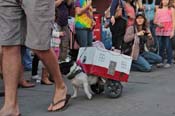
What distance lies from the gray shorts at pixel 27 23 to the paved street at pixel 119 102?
2.85 ft

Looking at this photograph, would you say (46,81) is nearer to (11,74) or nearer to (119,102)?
(119,102)

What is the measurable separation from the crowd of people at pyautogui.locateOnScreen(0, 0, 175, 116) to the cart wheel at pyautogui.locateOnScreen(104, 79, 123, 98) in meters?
0.75

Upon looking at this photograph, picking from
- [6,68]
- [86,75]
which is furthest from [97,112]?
[6,68]

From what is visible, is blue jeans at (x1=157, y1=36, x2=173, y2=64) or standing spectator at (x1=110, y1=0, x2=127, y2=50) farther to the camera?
blue jeans at (x1=157, y1=36, x2=173, y2=64)

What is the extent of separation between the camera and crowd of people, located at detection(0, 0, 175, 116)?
190 inches

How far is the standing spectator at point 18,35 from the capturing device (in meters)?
4.78

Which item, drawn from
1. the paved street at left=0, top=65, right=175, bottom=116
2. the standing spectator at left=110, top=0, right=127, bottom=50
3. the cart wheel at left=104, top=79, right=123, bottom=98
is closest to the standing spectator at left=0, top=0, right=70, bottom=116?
the paved street at left=0, top=65, right=175, bottom=116

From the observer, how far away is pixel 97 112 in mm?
5211

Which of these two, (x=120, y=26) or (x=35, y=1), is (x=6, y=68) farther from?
(x=120, y=26)

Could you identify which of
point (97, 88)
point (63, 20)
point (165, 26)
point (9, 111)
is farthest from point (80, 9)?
point (9, 111)

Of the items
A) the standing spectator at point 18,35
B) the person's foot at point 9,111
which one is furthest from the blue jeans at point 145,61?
the person's foot at point 9,111

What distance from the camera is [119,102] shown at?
5.79 m

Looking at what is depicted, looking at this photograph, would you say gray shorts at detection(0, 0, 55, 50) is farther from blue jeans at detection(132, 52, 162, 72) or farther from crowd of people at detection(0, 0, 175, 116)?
blue jeans at detection(132, 52, 162, 72)

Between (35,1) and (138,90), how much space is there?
8.42ft
